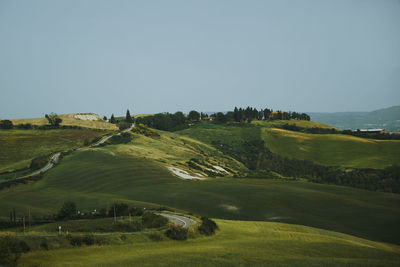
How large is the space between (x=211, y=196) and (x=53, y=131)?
140 metres

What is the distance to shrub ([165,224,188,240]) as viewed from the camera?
41.8 metres

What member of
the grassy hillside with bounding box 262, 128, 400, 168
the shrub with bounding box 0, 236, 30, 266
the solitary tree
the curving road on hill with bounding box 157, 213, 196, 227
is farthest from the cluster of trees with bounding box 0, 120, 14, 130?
the shrub with bounding box 0, 236, 30, 266

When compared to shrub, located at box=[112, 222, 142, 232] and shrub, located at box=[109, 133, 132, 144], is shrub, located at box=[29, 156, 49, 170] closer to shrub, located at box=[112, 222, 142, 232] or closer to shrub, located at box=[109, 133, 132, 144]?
shrub, located at box=[109, 133, 132, 144]

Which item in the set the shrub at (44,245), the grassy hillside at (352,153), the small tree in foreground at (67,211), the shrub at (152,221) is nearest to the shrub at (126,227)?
the shrub at (152,221)

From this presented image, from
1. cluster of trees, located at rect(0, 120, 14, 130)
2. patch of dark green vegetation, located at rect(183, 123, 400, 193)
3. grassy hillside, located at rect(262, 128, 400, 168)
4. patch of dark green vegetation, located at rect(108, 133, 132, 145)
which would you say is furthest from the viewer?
cluster of trees, located at rect(0, 120, 14, 130)

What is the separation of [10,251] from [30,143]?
147505 millimetres

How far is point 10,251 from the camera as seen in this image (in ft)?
92.0

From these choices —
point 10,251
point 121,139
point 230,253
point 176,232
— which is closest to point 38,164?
point 121,139

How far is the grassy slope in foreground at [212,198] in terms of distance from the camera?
6619cm

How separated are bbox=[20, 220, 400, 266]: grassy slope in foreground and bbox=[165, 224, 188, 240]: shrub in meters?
1.05

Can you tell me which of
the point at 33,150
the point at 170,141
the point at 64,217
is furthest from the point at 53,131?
the point at 64,217

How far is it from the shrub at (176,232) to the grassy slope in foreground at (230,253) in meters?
1.05

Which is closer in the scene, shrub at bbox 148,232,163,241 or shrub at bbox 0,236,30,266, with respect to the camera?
shrub at bbox 0,236,30,266

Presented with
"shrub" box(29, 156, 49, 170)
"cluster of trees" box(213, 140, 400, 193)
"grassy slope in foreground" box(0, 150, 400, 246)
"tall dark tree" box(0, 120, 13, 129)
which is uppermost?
"tall dark tree" box(0, 120, 13, 129)
